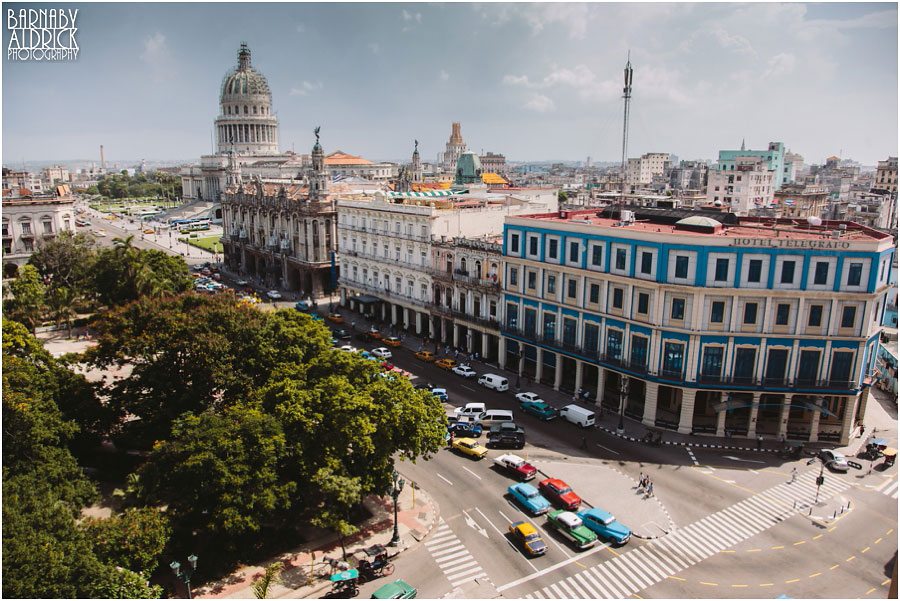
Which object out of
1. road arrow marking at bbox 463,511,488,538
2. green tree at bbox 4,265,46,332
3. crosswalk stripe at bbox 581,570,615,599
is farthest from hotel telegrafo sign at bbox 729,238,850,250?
green tree at bbox 4,265,46,332

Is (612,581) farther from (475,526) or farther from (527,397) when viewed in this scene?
(527,397)

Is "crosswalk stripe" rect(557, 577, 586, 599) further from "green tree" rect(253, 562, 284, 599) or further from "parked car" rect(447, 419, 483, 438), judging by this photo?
"parked car" rect(447, 419, 483, 438)

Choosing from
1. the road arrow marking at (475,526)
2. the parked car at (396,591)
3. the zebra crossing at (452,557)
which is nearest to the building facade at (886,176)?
the road arrow marking at (475,526)

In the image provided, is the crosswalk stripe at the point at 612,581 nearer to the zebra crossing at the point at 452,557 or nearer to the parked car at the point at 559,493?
the parked car at the point at 559,493

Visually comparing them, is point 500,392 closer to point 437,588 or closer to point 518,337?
point 518,337

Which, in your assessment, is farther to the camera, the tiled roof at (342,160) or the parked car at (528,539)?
the tiled roof at (342,160)

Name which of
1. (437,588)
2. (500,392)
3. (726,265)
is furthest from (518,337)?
(437,588)
